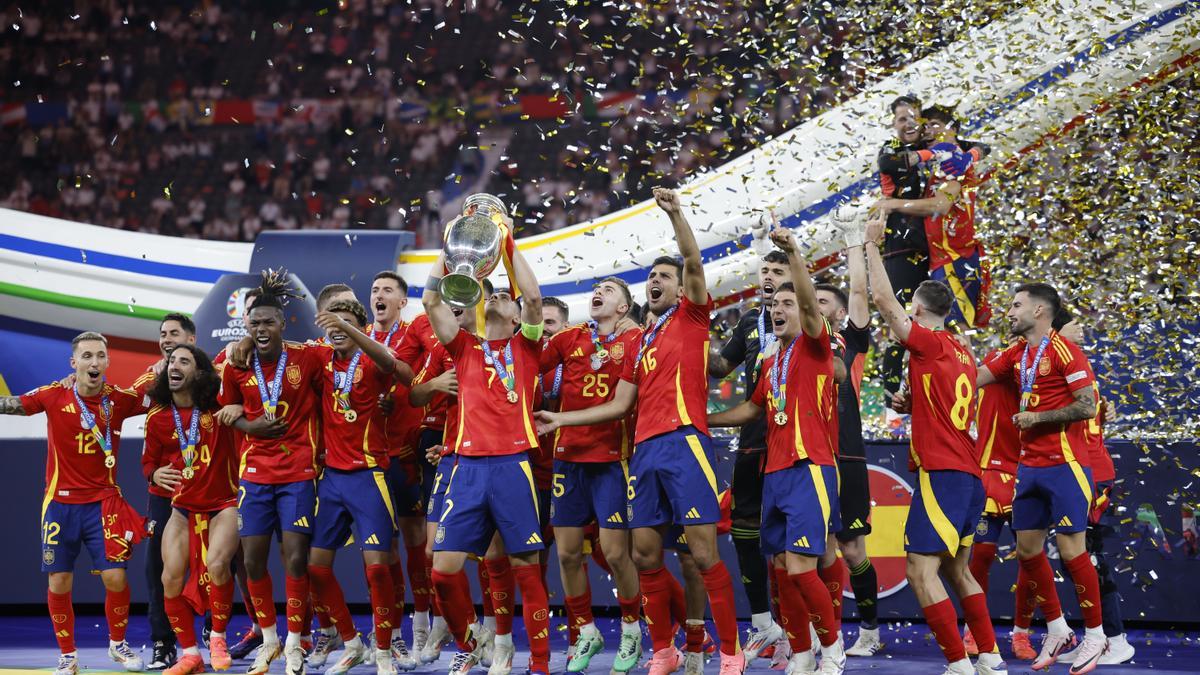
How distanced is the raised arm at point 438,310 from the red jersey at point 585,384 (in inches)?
28.5

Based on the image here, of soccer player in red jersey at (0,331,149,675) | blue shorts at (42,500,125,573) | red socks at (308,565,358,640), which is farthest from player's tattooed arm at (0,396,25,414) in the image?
red socks at (308,565,358,640)

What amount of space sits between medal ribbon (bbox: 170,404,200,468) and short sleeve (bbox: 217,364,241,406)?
0.58m

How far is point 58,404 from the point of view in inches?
313

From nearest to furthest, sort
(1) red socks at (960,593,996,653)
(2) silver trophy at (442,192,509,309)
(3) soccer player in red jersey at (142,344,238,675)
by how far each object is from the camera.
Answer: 1. (2) silver trophy at (442,192,509,309)
2. (1) red socks at (960,593,996,653)
3. (3) soccer player in red jersey at (142,344,238,675)

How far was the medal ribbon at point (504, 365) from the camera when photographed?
269 inches

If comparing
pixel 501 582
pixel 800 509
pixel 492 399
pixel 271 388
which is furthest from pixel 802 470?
pixel 271 388

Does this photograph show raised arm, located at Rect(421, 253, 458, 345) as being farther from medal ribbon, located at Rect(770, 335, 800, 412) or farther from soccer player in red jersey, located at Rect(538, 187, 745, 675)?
medal ribbon, located at Rect(770, 335, 800, 412)

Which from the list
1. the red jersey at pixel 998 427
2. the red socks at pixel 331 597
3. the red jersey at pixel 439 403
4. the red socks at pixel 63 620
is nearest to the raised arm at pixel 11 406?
the red socks at pixel 63 620

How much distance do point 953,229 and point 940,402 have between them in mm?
2617

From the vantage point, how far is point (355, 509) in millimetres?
7301

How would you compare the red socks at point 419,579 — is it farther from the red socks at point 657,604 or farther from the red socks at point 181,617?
the red socks at point 657,604

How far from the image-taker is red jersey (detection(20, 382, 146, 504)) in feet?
25.8

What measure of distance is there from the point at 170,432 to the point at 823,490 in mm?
4064

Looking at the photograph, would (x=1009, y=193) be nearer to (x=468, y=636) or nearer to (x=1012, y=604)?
(x=1012, y=604)
